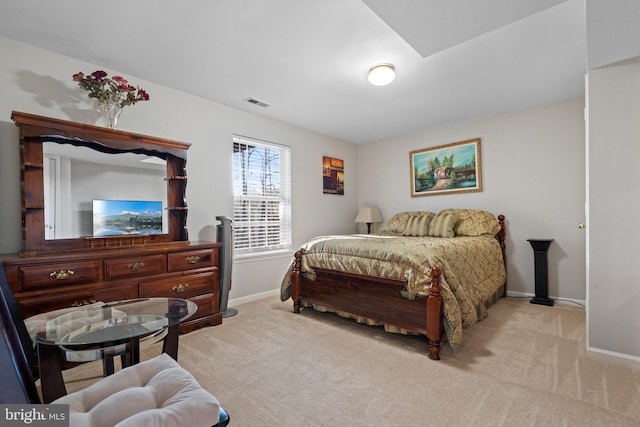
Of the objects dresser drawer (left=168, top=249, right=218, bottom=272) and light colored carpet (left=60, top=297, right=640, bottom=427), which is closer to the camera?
light colored carpet (left=60, top=297, right=640, bottom=427)

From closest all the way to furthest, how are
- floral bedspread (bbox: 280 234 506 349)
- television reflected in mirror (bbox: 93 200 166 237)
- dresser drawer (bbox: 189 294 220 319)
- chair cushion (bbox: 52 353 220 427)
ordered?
chair cushion (bbox: 52 353 220 427)
floral bedspread (bbox: 280 234 506 349)
television reflected in mirror (bbox: 93 200 166 237)
dresser drawer (bbox: 189 294 220 319)

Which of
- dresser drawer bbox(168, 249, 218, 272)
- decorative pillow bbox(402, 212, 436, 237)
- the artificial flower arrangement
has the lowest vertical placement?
dresser drawer bbox(168, 249, 218, 272)

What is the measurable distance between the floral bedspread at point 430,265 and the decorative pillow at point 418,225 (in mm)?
659

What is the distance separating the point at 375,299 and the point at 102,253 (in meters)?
2.28

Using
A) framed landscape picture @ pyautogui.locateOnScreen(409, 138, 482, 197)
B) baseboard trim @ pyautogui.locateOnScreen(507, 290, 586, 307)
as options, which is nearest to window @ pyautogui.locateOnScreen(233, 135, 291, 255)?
framed landscape picture @ pyautogui.locateOnScreen(409, 138, 482, 197)

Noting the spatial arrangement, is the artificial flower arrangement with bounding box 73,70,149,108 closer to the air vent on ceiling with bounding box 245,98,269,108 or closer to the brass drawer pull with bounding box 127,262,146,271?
the air vent on ceiling with bounding box 245,98,269,108

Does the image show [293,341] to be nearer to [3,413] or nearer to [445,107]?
[3,413]

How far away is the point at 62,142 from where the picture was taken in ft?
7.88

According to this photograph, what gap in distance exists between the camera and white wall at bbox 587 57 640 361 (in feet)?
6.51

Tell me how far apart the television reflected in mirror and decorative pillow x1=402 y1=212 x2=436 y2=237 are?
3096mm

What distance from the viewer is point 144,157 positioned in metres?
2.86

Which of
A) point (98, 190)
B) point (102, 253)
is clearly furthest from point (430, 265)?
point (98, 190)

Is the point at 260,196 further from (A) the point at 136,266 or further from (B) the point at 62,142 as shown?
(B) the point at 62,142

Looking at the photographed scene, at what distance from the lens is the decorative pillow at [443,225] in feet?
12.3
